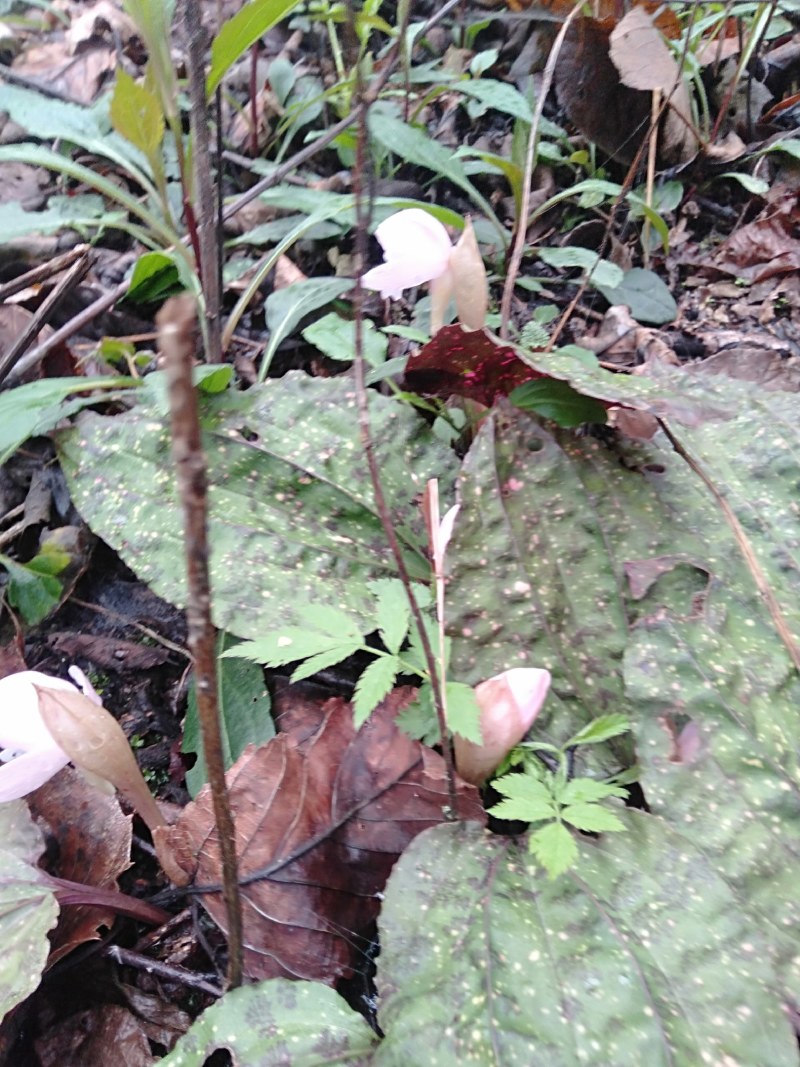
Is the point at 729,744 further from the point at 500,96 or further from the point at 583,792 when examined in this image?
the point at 500,96

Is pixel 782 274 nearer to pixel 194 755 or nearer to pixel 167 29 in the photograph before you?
pixel 167 29

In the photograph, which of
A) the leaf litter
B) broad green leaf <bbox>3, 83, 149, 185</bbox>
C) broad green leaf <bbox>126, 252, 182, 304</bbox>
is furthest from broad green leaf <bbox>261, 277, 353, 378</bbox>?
broad green leaf <bbox>3, 83, 149, 185</bbox>

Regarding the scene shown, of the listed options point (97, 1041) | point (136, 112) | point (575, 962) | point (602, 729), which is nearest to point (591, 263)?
point (136, 112)

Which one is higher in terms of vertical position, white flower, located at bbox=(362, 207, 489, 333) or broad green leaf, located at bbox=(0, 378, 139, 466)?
white flower, located at bbox=(362, 207, 489, 333)

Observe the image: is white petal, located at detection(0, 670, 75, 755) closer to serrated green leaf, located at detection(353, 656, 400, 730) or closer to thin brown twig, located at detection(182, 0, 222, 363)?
serrated green leaf, located at detection(353, 656, 400, 730)

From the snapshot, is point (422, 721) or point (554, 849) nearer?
point (554, 849)

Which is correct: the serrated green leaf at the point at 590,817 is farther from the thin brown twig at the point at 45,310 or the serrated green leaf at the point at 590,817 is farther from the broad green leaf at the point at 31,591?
the thin brown twig at the point at 45,310
